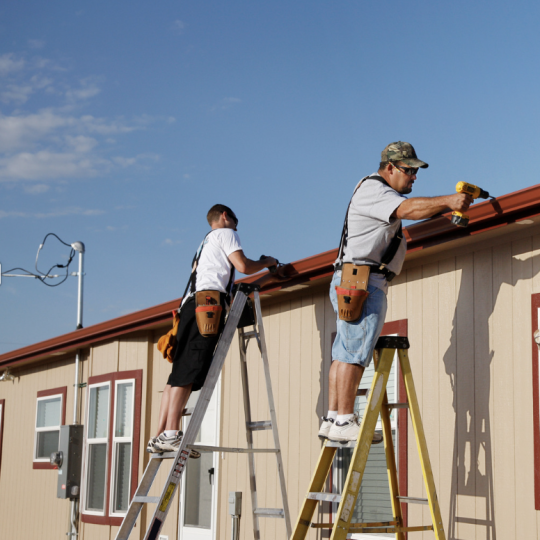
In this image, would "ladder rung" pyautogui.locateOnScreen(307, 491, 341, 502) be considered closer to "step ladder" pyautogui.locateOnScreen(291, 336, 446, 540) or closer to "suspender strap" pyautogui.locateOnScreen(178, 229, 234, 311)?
"step ladder" pyautogui.locateOnScreen(291, 336, 446, 540)

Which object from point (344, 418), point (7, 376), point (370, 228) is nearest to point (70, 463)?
point (7, 376)

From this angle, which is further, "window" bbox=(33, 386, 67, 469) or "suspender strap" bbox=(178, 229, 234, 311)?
"window" bbox=(33, 386, 67, 469)

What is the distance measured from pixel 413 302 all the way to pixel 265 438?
208 centimetres

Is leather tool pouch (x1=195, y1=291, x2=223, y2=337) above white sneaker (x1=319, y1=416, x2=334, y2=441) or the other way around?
above

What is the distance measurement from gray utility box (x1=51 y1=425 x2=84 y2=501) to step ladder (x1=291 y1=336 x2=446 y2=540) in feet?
20.4

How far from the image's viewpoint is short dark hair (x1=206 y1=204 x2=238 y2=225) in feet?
18.8

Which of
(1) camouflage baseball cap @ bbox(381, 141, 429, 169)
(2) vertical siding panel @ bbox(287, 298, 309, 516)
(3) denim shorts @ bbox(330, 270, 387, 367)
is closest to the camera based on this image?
(3) denim shorts @ bbox(330, 270, 387, 367)

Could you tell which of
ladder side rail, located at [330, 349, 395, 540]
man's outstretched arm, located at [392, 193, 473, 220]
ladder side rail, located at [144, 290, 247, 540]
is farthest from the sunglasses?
ladder side rail, located at [144, 290, 247, 540]

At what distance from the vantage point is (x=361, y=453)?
380 cm

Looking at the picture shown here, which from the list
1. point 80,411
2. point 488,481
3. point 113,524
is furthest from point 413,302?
point 80,411

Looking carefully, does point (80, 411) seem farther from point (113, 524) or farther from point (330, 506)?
point (330, 506)

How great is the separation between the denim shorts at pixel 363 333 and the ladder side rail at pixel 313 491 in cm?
52

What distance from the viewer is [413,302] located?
552cm

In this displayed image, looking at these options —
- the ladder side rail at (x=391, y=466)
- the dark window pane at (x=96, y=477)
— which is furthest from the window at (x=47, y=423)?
the ladder side rail at (x=391, y=466)
